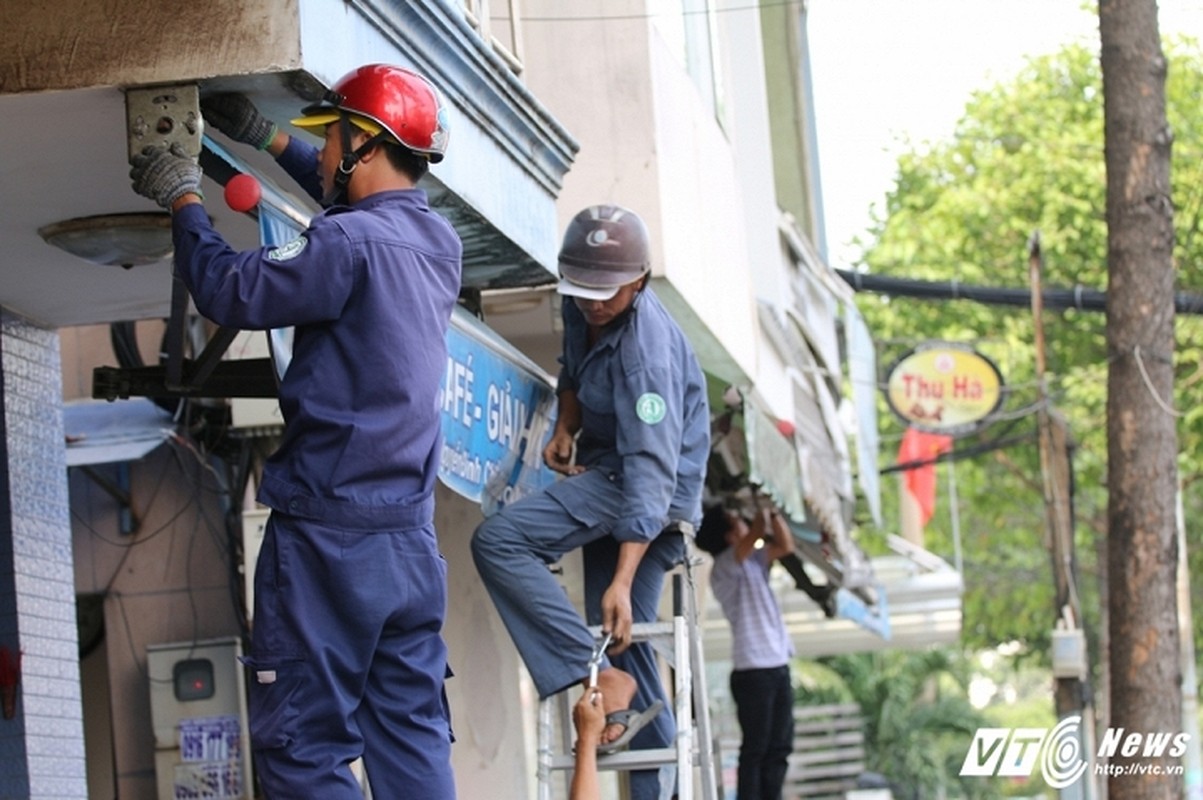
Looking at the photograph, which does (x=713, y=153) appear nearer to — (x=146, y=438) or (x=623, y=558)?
(x=146, y=438)

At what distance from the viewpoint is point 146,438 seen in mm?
10055

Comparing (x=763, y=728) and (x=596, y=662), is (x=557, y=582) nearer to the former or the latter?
(x=596, y=662)

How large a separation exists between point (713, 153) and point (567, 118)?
2067 millimetres

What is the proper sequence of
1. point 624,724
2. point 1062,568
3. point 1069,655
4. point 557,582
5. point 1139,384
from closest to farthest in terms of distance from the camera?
point 624,724, point 557,582, point 1139,384, point 1069,655, point 1062,568

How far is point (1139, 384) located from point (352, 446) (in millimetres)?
9116

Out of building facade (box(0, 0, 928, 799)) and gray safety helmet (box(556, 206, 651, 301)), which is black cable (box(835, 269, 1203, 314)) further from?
gray safety helmet (box(556, 206, 651, 301))

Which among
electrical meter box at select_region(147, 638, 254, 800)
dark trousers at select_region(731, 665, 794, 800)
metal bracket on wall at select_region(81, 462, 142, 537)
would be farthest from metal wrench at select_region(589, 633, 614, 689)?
metal bracket on wall at select_region(81, 462, 142, 537)

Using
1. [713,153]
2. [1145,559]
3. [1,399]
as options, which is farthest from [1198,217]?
[1,399]

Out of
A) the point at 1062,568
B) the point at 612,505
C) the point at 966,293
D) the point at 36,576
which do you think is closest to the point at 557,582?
the point at 612,505

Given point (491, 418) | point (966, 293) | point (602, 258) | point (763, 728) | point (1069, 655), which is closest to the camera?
point (602, 258)

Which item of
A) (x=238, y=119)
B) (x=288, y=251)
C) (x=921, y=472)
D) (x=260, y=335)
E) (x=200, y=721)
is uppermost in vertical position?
(x=921, y=472)

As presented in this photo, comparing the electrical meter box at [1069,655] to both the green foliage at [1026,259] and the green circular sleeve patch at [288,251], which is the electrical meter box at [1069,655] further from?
the green circular sleeve patch at [288,251]

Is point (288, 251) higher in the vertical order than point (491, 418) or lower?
higher

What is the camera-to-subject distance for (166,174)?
456 cm
